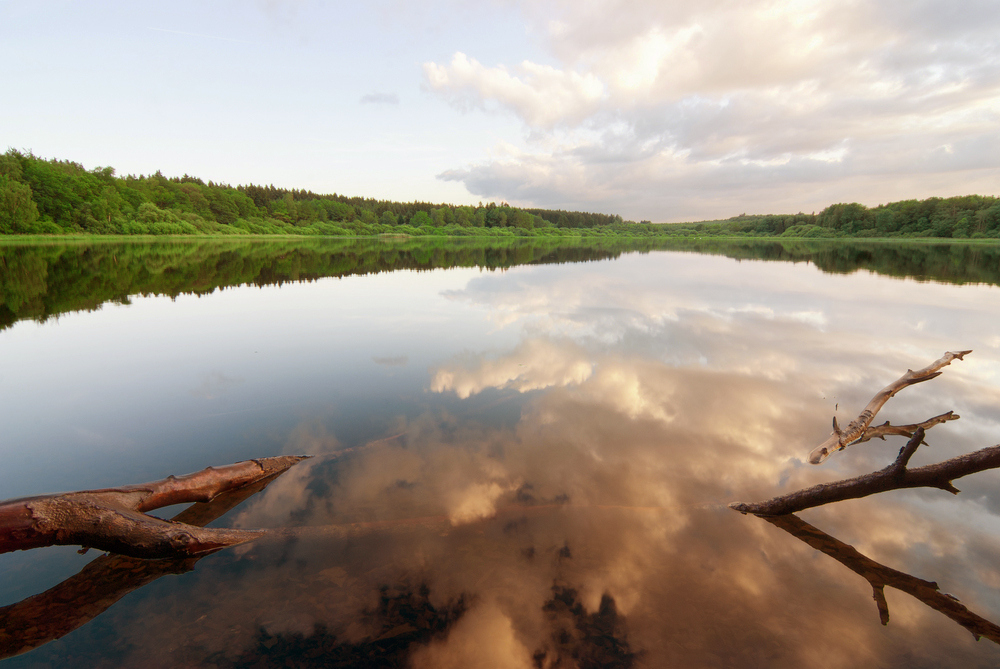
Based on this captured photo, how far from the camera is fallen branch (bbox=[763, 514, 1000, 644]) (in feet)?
10.3

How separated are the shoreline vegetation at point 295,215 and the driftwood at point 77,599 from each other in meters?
74.1

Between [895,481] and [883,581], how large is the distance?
0.82 metres

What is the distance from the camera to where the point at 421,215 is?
14738 centimetres

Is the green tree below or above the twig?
above

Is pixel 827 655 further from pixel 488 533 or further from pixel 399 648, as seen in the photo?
pixel 399 648

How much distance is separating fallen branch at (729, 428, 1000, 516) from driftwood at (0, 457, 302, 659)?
17.8ft

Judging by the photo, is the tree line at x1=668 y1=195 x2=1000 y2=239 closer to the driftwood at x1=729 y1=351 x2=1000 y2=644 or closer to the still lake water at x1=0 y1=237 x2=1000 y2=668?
the still lake water at x1=0 y1=237 x2=1000 y2=668

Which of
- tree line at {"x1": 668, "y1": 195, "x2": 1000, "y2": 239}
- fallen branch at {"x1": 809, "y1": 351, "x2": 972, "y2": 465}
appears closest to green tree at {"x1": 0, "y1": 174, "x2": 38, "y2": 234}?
fallen branch at {"x1": 809, "y1": 351, "x2": 972, "y2": 465}

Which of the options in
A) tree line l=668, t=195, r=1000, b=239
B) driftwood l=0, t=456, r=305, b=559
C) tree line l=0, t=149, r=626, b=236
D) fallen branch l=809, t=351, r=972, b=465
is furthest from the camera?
tree line l=668, t=195, r=1000, b=239

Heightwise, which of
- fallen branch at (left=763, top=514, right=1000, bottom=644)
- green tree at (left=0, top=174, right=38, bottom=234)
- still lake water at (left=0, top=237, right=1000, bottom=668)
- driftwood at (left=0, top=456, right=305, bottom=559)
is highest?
green tree at (left=0, top=174, right=38, bottom=234)

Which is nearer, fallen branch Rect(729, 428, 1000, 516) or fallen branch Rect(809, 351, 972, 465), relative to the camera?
fallen branch Rect(729, 428, 1000, 516)

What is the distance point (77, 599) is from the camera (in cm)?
321

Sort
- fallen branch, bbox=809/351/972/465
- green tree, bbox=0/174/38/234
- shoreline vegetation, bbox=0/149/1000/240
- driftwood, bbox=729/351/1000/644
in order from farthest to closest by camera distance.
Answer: shoreline vegetation, bbox=0/149/1000/240 → green tree, bbox=0/174/38/234 → fallen branch, bbox=809/351/972/465 → driftwood, bbox=729/351/1000/644

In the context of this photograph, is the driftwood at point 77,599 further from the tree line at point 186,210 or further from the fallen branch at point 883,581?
the tree line at point 186,210
